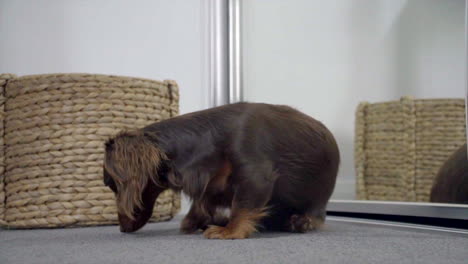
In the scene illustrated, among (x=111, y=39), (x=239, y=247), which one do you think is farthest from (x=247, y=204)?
(x=111, y=39)

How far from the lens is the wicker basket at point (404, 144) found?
2.25 metres

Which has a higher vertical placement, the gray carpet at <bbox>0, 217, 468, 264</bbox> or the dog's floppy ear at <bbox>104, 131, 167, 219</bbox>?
the dog's floppy ear at <bbox>104, 131, 167, 219</bbox>

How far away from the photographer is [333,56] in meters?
2.65

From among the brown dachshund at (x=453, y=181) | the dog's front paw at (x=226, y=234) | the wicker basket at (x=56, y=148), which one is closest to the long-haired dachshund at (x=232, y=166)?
the dog's front paw at (x=226, y=234)

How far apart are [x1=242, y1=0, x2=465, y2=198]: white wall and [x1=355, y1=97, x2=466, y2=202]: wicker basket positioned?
0.18 ft

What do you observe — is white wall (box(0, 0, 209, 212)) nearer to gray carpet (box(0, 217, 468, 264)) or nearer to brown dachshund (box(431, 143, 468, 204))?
gray carpet (box(0, 217, 468, 264))

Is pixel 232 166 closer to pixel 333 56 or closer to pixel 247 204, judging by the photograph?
pixel 247 204

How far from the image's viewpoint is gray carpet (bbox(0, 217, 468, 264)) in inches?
46.5

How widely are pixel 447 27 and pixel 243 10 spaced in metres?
1.03

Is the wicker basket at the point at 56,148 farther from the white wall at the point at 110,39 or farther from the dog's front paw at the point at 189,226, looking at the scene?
the white wall at the point at 110,39

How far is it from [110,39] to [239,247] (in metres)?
1.74

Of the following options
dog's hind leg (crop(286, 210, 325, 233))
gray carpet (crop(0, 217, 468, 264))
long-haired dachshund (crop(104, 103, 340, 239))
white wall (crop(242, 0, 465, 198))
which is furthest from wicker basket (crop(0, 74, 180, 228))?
white wall (crop(242, 0, 465, 198))

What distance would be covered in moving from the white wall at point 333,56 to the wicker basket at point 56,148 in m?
0.92

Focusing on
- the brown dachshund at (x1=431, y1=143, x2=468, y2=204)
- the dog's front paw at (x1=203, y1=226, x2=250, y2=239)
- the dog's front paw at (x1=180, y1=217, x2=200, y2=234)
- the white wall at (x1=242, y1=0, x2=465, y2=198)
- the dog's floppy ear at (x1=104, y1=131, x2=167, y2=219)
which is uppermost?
the white wall at (x1=242, y1=0, x2=465, y2=198)
